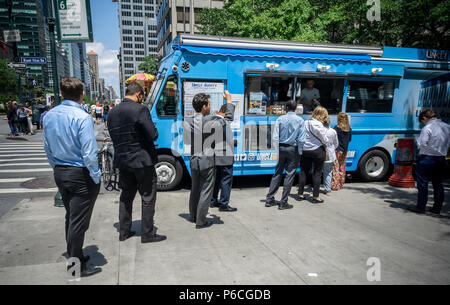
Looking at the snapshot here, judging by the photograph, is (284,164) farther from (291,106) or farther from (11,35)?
(11,35)

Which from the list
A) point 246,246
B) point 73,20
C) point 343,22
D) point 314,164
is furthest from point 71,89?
point 343,22

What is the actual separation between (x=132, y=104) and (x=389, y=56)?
6.82 meters

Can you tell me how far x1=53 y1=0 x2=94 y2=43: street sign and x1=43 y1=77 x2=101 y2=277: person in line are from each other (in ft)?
10.8

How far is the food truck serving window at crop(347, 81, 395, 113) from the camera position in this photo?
7340mm

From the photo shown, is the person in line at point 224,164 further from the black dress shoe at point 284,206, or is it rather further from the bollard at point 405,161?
the bollard at point 405,161

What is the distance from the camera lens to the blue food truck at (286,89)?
6.29 m

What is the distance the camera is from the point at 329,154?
6.42m

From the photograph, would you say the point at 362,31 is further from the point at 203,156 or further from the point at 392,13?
the point at 203,156

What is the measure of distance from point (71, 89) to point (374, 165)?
24.7 ft

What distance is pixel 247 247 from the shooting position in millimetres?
3928

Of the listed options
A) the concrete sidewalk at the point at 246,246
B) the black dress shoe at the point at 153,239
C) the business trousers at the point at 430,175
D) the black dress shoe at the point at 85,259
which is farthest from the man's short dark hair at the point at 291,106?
the black dress shoe at the point at 85,259

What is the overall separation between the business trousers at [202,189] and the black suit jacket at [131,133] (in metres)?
0.92

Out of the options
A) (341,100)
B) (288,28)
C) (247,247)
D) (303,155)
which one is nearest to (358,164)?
(341,100)

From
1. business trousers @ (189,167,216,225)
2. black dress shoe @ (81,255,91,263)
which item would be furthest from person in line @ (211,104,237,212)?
black dress shoe @ (81,255,91,263)
